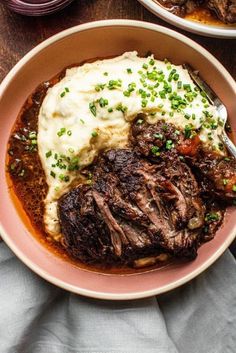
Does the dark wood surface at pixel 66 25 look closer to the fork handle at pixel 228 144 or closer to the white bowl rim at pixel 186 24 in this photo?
the white bowl rim at pixel 186 24

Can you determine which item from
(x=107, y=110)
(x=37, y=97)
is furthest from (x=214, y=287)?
(x=37, y=97)

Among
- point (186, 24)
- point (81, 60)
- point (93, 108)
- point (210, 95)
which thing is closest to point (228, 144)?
point (210, 95)

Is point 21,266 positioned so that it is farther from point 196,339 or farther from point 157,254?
point 196,339

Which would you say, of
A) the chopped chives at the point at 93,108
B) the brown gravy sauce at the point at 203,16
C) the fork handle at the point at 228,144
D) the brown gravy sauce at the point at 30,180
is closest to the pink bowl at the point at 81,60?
the brown gravy sauce at the point at 30,180

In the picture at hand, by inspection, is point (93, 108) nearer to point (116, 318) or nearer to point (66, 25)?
point (66, 25)

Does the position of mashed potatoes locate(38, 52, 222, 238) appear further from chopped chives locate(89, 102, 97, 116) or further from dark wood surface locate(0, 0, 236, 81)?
dark wood surface locate(0, 0, 236, 81)

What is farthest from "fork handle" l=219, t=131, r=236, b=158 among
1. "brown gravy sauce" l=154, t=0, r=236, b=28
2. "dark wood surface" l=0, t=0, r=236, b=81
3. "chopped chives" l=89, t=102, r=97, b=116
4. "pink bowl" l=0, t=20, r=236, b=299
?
"chopped chives" l=89, t=102, r=97, b=116
